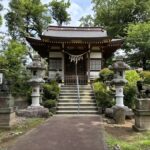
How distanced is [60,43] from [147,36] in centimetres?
907

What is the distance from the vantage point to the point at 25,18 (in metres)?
33.0

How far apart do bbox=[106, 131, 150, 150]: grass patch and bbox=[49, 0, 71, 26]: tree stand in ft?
99.8

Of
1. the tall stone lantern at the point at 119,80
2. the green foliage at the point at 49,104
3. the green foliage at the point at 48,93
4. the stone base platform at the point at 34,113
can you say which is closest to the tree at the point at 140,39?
the tall stone lantern at the point at 119,80

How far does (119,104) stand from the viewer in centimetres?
1409

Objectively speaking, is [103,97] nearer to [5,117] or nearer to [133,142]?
[5,117]

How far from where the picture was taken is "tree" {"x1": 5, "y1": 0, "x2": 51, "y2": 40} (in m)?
30.1

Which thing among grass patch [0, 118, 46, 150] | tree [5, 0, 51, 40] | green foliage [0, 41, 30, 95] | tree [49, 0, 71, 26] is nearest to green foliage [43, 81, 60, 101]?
green foliage [0, 41, 30, 95]

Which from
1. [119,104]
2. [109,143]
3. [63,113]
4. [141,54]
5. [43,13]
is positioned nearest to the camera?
[109,143]

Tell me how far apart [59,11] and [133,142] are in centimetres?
3177

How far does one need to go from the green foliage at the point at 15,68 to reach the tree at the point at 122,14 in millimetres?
12418

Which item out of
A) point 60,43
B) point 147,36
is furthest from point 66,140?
point 147,36

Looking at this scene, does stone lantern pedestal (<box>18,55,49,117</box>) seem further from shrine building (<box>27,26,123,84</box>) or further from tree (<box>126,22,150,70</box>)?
tree (<box>126,22,150,70</box>)

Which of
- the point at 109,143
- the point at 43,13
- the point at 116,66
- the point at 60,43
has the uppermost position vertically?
the point at 43,13

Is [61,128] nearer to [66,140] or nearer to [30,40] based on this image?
[66,140]
